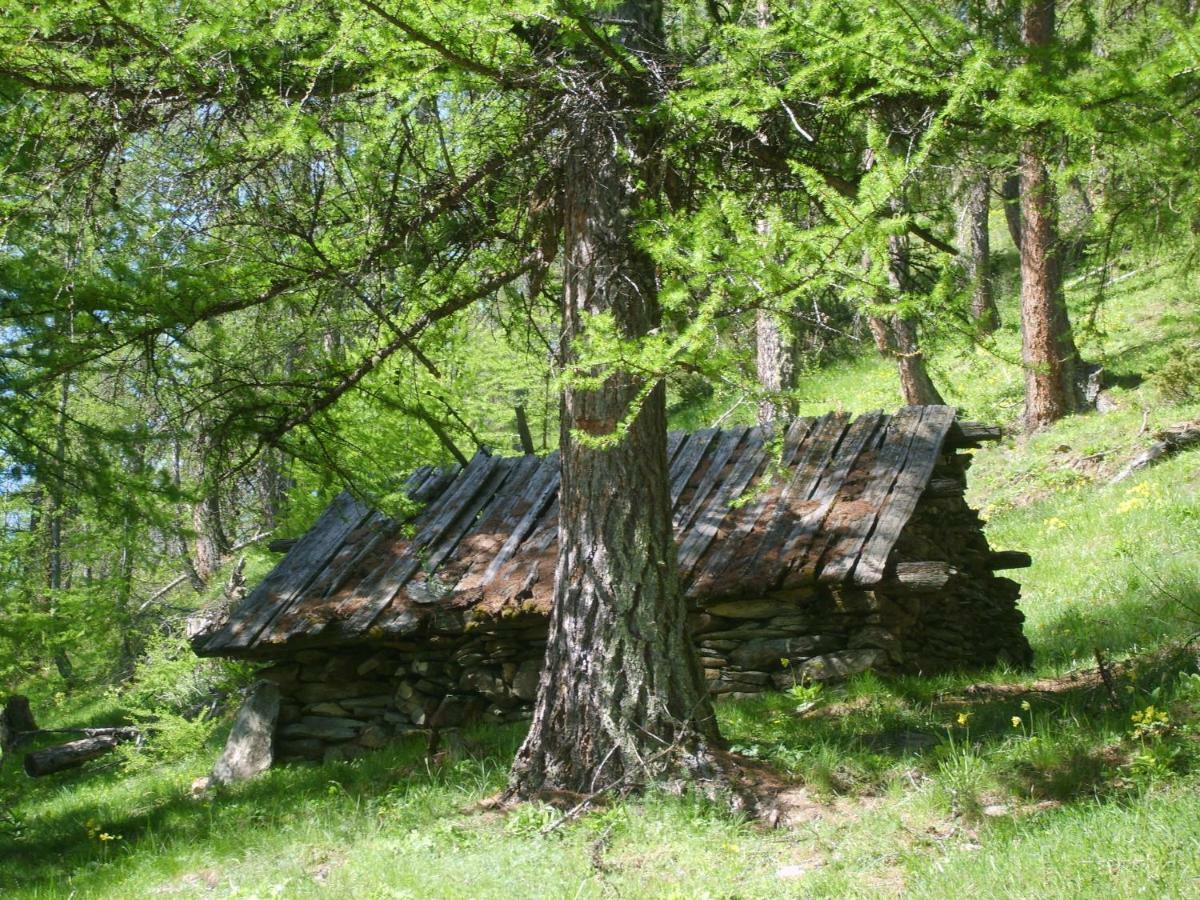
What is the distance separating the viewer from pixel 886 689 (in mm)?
7996

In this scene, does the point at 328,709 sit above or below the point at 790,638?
below

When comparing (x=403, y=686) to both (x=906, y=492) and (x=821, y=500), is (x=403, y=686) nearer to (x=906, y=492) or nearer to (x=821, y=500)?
(x=821, y=500)

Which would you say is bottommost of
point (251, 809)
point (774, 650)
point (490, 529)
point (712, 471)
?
point (251, 809)

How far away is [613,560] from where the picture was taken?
6324mm

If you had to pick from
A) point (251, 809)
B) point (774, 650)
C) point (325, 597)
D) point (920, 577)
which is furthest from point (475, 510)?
point (920, 577)

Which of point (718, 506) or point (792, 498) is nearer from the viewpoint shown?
point (792, 498)

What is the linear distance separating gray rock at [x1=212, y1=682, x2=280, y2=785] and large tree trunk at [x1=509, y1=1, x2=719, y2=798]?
164 inches

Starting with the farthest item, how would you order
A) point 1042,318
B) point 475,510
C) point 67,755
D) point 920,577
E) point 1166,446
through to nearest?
1. point 1042,318
2. point 67,755
3. point 1166,446
4. point 475,510
5. point 920,577

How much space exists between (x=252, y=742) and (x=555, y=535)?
3.34 meters

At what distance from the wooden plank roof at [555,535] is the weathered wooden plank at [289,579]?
0.02 metres

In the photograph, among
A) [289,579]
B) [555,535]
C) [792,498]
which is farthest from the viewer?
[289,579]

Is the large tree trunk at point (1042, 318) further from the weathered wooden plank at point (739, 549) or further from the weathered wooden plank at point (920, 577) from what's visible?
the weathered wooden plank at point (920, 577)

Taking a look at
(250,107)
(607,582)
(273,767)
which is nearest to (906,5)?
(607,582)

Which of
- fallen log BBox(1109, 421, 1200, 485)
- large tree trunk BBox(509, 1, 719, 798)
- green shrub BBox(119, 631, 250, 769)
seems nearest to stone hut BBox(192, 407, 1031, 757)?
large tree trunk BBox(509, 1, 719, 798)
